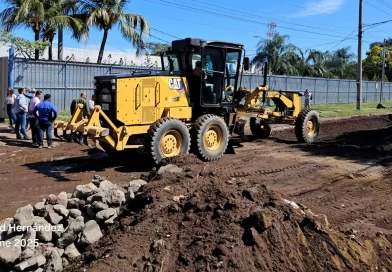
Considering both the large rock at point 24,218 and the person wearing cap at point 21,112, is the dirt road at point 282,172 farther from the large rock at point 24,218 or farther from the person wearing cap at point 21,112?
the large rock at point 24,218

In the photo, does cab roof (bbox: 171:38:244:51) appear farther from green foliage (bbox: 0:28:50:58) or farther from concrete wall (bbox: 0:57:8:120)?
green foliage (bbox: 0:28:50:58)

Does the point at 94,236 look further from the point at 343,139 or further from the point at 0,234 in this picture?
the point at 343,139

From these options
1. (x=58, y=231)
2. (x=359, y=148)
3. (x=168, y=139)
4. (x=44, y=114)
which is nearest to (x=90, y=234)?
(x=58, y=231)

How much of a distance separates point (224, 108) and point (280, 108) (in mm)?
3464

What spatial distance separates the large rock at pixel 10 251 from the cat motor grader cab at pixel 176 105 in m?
4.19

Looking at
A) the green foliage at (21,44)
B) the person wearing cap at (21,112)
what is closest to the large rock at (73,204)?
the person wearing cap at (21,112)

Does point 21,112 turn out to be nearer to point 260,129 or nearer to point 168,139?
point 168,139

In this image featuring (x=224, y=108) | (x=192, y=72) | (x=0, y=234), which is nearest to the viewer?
(x=0, y=234)

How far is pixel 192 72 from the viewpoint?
1150cm

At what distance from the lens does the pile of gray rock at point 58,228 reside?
548 centimetres

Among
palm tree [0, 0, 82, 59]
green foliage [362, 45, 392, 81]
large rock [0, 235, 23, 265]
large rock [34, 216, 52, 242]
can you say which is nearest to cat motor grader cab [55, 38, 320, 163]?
large rock [34, 216, 52, 242]

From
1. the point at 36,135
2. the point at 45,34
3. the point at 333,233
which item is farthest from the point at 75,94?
the point at 333,233

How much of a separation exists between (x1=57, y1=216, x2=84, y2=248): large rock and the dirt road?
2.05 m

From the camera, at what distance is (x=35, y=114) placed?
13.3 meters
